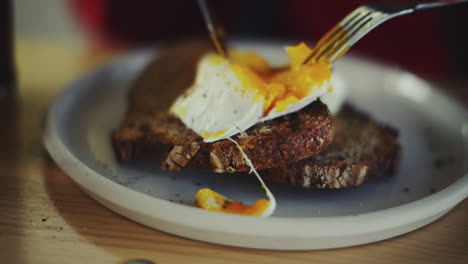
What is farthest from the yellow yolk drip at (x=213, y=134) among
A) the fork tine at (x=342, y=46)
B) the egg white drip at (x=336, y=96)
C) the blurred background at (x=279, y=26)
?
the blurred background at (x=279, y=26)

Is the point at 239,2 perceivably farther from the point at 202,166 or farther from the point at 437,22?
the point at 202,166

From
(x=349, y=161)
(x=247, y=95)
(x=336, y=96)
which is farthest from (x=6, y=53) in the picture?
(x=349, y=161)

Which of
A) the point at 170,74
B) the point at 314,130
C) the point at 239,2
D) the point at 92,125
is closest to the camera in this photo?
the point at 314,130

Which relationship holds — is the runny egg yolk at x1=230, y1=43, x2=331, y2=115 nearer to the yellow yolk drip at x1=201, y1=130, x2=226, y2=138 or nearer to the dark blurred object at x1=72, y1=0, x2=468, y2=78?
the yellow yolk drip at x1=201, y1=130, x2=226, y2=138

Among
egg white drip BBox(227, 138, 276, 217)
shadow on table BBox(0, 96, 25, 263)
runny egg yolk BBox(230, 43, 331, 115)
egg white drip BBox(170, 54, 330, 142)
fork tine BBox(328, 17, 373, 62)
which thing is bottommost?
shadow on table BBox(0, 96, 25, 263)

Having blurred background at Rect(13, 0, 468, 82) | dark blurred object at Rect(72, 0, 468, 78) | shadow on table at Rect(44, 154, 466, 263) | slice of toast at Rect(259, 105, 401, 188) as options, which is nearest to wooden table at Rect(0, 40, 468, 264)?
shadow on table at Rect(44, 154, 466, 263)

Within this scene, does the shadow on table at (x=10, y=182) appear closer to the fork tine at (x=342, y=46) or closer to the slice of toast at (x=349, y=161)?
the slice of toast at (x=349, y=161)

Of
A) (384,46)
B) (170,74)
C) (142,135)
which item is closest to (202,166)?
(142,135)

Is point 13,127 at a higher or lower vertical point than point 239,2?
lower
